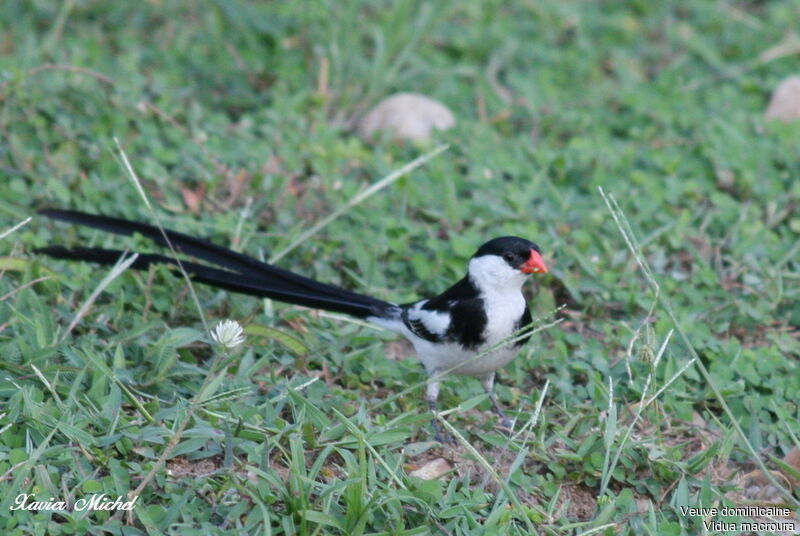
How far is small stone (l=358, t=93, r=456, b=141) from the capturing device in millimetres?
5301

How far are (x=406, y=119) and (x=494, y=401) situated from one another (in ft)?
6.97

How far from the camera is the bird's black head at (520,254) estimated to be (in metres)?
3.51

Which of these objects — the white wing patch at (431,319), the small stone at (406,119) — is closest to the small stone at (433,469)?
the white wing patch at (431,319)

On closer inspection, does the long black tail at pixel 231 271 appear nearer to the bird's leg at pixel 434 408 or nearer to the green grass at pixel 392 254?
the green grass at pixel 392 254

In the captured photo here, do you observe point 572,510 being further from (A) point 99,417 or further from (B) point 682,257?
(B) point 682,257

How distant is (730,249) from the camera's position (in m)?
4.61

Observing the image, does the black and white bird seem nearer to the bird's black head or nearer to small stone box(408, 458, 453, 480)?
the bird's black head

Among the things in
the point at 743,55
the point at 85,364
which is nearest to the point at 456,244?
the point at 85,364

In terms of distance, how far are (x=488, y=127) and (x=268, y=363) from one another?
2294mm

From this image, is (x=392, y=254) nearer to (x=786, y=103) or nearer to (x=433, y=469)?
(x=433, y=469)

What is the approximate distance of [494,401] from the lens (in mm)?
3605
